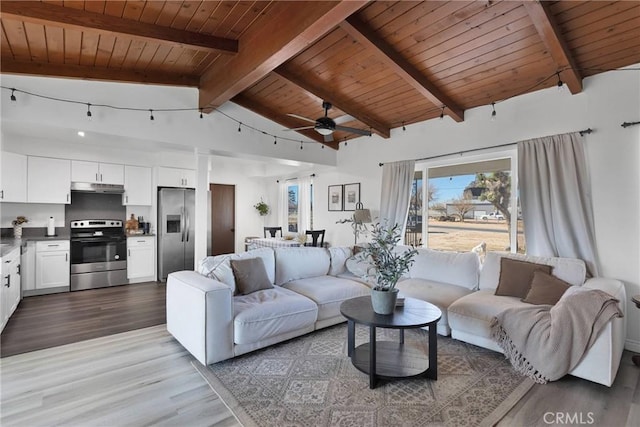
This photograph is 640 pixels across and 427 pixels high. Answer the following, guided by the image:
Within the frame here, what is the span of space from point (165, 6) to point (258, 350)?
3.18m

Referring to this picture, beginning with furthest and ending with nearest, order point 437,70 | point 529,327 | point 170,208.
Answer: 1. point 170,208
2. point 437,70
3. point 529,327

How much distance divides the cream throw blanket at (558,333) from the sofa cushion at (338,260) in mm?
2298

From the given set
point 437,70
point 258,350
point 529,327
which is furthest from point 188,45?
point 529,327

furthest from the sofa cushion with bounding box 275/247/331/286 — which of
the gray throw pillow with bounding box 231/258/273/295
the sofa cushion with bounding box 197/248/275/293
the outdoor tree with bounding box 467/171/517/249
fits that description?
the outdoor tree with bounding box 467/171/517/249

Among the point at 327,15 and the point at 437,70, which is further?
the point at 437,70

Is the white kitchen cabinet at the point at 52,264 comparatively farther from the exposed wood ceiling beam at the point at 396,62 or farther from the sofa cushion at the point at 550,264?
the sofa cushion at the point at 550,264

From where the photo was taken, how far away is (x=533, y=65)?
3.28m

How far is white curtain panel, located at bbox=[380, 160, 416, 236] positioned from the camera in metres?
5.02

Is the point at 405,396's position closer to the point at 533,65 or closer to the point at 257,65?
the point at 257,65

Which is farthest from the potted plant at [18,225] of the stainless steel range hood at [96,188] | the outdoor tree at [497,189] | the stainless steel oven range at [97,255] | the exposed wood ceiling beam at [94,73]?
the outdoor tree at [497,189]

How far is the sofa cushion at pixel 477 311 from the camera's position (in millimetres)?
2906

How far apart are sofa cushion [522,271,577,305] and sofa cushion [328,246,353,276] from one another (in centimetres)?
225

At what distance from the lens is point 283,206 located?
8305mm

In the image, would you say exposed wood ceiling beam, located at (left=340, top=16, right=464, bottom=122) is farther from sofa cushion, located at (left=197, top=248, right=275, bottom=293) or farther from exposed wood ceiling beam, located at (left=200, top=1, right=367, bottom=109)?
sofa cushion, located at (left=197, top=248, right=275, bottom=293)
